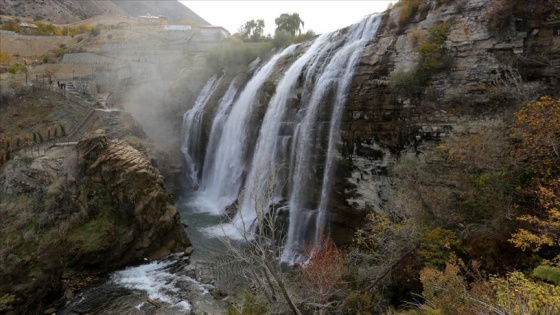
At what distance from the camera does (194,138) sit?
32781 millimetres

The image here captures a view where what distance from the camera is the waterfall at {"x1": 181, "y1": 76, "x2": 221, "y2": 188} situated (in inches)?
1262

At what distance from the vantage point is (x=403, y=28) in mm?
20328

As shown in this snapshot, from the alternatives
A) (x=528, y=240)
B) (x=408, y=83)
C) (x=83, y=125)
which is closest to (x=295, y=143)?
(x=408, y=83)

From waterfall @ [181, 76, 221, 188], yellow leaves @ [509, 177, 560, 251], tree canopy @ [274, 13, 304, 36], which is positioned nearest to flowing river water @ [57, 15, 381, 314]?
waterfall @ [181, 76, 221, 188]

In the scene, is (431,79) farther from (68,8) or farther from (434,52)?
(68,8)

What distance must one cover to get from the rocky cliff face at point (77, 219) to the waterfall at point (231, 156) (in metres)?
6.86

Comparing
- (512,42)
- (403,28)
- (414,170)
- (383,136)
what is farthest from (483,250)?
(403,28)

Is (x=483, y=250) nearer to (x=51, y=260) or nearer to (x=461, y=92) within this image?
(x=461, y=92)

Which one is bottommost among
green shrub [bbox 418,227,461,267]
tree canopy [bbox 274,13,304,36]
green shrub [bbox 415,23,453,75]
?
green shrub [bbox 418,227,461,267]

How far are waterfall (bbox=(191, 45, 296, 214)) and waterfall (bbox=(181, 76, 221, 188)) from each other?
221 centimetres

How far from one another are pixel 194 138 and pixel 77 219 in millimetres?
16395

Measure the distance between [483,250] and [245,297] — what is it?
8177mm

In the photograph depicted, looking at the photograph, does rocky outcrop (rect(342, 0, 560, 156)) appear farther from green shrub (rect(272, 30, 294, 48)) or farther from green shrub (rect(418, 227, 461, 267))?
green shrub (rect(272, 30, 294, 48))

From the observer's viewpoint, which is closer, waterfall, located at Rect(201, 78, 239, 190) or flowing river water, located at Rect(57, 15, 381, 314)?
flowing river water, located at Rect(57, 15, 381, 314)
